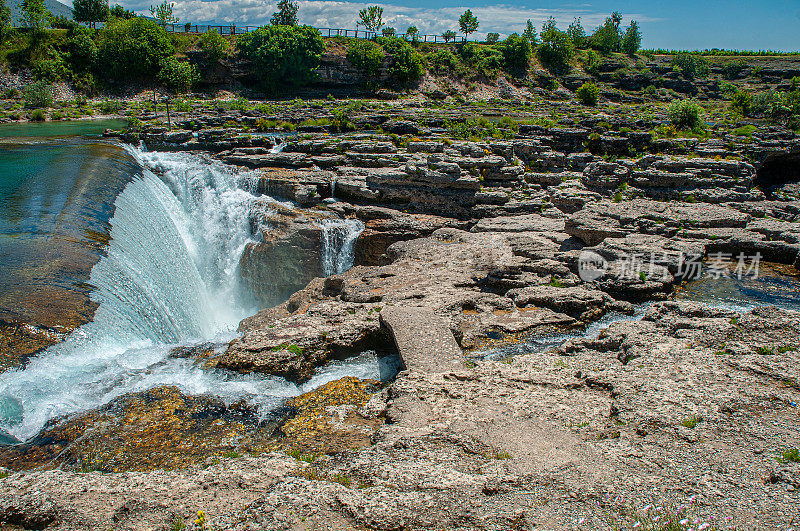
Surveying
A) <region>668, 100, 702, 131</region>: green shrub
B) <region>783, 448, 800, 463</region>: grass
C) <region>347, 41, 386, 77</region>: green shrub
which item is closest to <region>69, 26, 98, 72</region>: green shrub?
<region>347, 41, 386, 77</region>: green shrub

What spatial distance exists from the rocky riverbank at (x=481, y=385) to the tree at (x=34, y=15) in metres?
54.6

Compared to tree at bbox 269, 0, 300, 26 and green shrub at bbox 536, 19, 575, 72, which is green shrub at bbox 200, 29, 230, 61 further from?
green shrub at bbox 536, 19, 575, 72

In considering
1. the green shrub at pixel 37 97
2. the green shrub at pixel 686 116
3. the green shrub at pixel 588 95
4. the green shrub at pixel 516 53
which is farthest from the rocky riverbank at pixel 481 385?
the green shrub at pixel 516 53

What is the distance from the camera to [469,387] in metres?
9.35

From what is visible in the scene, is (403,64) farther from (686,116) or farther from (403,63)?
(686,116)

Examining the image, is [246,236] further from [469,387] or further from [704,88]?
[704,88]

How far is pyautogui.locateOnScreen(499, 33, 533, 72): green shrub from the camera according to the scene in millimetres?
77062

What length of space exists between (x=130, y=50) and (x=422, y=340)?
58.9 metres

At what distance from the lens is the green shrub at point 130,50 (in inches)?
2179

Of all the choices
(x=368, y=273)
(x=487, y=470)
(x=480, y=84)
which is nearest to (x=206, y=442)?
(x=487, y=470)

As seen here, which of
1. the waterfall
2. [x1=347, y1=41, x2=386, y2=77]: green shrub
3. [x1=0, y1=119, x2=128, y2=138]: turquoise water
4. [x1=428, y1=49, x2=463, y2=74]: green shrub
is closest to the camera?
the waterfall

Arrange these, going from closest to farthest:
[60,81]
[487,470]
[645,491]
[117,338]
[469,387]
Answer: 1. [645,491]
2. [487,470]
3. [469,387]
4. [117,338]
5. [60,81]

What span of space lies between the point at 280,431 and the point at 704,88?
85393 mm

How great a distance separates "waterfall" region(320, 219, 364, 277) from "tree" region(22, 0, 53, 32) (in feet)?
191
